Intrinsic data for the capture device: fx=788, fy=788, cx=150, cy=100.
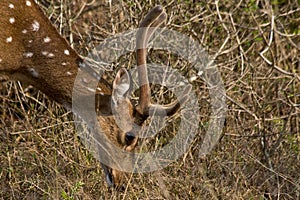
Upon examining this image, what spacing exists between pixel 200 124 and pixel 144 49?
1535mm

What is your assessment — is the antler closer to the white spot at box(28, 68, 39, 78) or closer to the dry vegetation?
the dry vegetation

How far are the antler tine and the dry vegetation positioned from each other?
644 millimetres

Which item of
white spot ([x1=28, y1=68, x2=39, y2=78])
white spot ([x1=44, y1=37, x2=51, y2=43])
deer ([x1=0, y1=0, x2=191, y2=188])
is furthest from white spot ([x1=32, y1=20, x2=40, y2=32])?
white spot ([x1=28, y1=68, x2=39, y2=78])

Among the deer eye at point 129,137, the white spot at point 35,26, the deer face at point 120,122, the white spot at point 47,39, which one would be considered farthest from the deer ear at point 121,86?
the white spot at point 35,26

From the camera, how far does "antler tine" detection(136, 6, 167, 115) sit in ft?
Answer: 20.1

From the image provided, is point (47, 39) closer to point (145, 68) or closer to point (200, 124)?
point (145, 68)

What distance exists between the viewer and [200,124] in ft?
24.6

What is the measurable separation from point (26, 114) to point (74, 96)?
1.30 metres

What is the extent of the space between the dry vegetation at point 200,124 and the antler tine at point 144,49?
644 millimetres

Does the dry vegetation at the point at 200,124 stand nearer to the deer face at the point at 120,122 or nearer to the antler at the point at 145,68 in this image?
the deer face at the point at 120,122

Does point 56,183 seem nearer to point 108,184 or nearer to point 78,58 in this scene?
point 108,184

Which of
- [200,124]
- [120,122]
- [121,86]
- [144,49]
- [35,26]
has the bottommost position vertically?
[200,124]

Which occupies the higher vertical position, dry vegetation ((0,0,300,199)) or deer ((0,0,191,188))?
deer ((0,0,191,188))

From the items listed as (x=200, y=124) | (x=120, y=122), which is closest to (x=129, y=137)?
(x=120, y=122)
